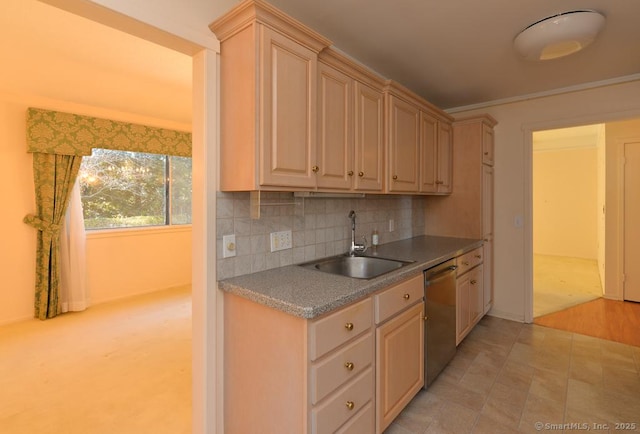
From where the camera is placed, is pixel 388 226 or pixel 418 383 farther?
pixel 388 226

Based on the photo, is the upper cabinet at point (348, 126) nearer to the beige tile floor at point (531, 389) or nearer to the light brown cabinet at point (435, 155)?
the light brown cabinet at point (435, 155)

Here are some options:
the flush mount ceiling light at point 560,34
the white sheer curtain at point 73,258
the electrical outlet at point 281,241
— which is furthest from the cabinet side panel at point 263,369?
the white sheer curtain at point 73,258

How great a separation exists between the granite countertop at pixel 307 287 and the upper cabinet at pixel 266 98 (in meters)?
0.48

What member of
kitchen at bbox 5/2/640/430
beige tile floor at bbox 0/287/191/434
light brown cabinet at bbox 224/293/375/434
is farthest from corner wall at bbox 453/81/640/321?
beige tile floor at bbox 0/287/191/434

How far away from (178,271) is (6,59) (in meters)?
3.06

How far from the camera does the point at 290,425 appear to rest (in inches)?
50.5

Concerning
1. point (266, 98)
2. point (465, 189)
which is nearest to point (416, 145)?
point (465, 189)

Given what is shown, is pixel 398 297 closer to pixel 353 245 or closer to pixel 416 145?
pixel 353 245

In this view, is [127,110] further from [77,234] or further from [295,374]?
[295,374]

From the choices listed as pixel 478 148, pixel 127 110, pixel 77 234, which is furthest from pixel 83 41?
pixel 478 148

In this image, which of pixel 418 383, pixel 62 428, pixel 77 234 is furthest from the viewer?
pixel 77 234

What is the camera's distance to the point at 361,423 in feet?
4.91

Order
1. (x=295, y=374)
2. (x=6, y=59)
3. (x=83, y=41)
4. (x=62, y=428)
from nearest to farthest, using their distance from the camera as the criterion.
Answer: (x=295, y=374) < (x=62, y=428) < (x=83, y=41) < (x=6, y=59)

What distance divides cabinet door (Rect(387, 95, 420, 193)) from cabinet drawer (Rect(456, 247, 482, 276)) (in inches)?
27.4
